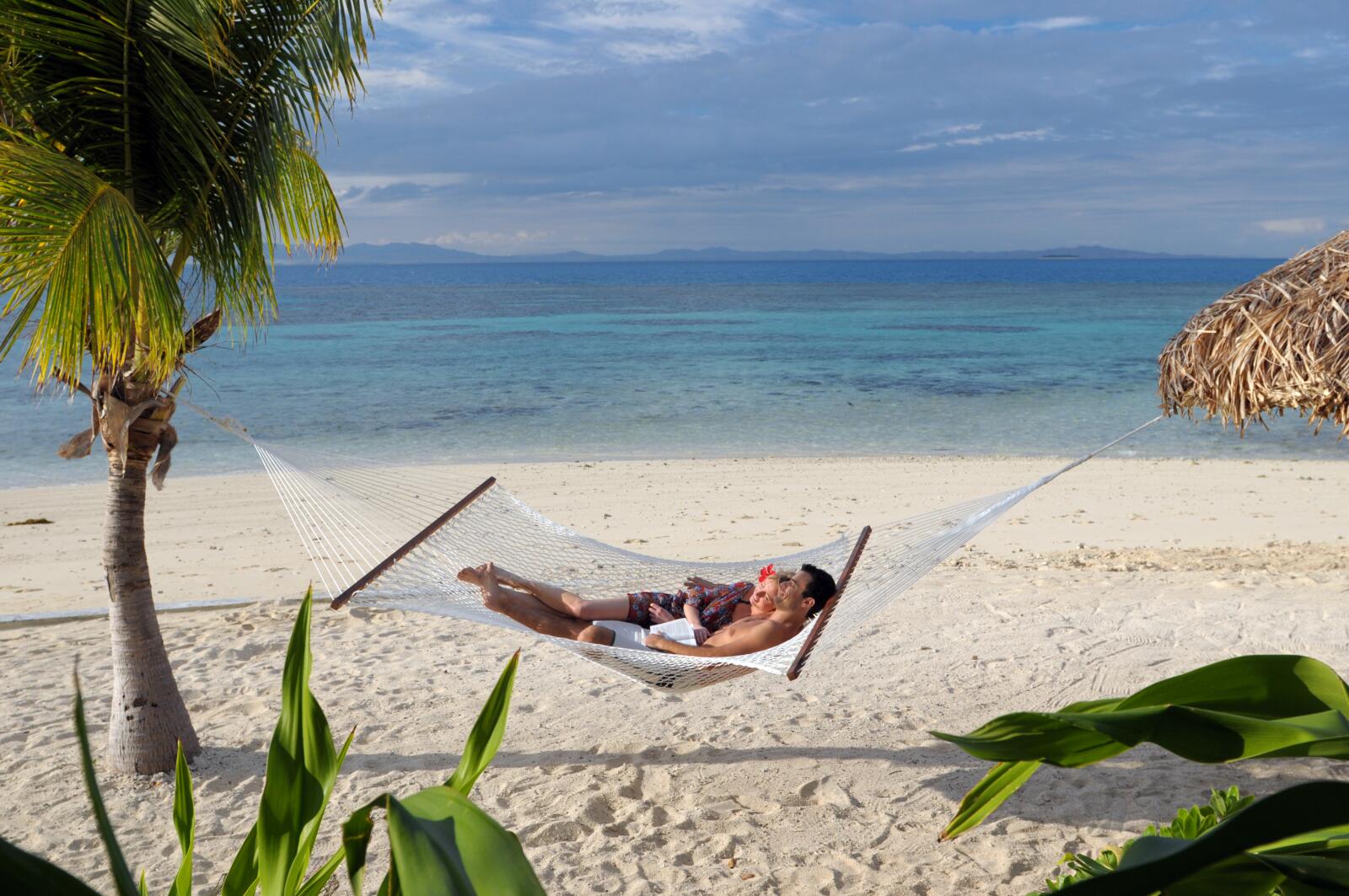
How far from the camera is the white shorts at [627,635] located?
2.79 meters

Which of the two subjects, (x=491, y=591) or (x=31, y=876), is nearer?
(x=31, y=876)

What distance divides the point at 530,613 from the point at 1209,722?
7.22ft

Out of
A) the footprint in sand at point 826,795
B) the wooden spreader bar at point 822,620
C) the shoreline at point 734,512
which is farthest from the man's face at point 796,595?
the shoreline at point 734,512

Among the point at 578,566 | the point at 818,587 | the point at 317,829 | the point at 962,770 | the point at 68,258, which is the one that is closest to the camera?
the point at 317,829

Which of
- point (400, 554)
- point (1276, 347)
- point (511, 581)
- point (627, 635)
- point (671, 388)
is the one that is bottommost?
point (671, 388)

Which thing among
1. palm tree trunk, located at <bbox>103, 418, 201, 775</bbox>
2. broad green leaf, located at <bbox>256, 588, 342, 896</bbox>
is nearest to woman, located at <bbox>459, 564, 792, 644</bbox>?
palm tree trunk, located at <bbox>103, 418, 201, 775</bbox>

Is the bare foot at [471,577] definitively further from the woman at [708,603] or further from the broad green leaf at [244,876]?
the broad green leaf at [244,876]

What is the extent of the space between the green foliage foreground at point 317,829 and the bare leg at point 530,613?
1.59 m

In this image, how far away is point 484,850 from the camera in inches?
21.3

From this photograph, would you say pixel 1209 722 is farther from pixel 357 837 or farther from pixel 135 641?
pixel 135 641

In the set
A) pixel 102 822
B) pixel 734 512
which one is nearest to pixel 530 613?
pixel 102 822

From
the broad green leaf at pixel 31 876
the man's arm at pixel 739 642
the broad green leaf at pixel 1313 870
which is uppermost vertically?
the broad green leaf at pixel 31 876

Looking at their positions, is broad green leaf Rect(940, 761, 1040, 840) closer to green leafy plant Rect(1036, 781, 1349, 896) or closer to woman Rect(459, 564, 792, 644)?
green leafy plant Rect(1036, 781, 1349, 896)

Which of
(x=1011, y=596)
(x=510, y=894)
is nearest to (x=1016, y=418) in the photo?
(x=1011, y=596)
